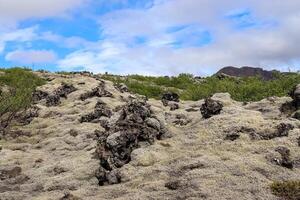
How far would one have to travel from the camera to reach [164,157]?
29219mm

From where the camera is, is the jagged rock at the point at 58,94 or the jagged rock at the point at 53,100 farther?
the jagged rock at the point at 58,94

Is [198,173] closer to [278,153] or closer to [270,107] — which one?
[278,153]

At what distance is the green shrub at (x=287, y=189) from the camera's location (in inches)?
910

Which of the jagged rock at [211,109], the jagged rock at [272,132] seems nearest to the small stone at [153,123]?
the jagged rock at [211,109]

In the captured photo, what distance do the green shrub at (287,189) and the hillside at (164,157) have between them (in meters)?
0.04

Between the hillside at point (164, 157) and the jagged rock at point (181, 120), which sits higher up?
the jagged rock at point (181, 120)

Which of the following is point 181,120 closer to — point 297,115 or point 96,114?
point 297,115

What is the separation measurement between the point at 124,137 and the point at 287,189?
10.8 meters

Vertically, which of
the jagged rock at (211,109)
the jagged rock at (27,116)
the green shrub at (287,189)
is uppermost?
the jagged rock at (27,116)

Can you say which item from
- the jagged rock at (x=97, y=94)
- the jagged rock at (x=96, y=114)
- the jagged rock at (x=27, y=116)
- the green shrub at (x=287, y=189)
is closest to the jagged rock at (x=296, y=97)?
the green shrub at (x=287, y=189)

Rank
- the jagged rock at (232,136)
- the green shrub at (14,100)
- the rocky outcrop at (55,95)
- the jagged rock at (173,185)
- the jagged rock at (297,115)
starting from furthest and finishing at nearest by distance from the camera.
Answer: the rocky outcrop at (55,95)
the green shrub at (14,100)
the jagged rock at (297,115)
the jagged rock at (232,136)
the jagged rock at (173,185)

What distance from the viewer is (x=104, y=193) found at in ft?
86.5

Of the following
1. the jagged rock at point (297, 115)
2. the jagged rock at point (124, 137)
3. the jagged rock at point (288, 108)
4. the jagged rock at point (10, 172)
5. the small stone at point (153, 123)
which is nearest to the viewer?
the jagged rock at point (124, 137)

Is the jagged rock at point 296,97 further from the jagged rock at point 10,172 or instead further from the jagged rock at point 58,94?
the jagged rock at point 58,94
